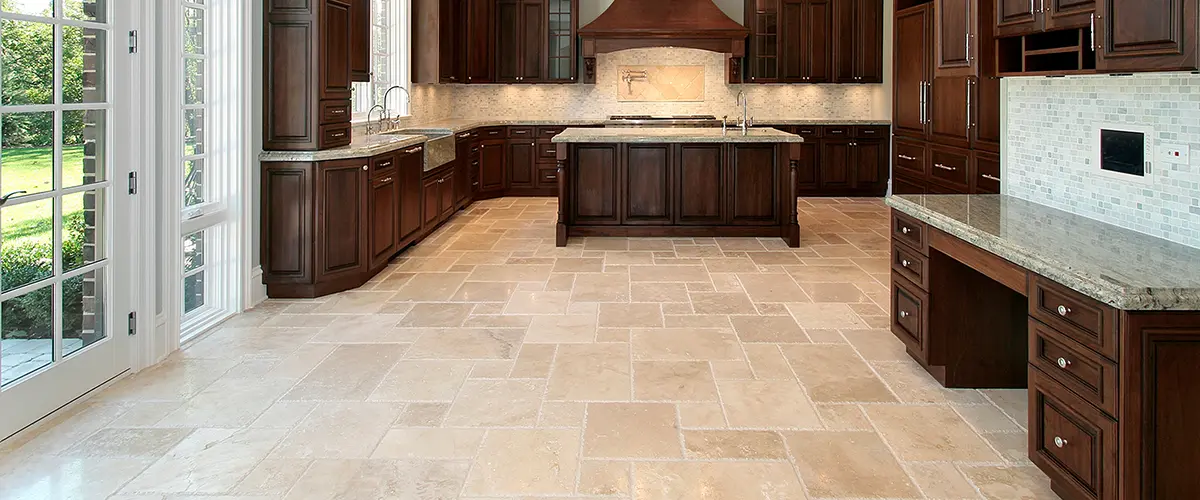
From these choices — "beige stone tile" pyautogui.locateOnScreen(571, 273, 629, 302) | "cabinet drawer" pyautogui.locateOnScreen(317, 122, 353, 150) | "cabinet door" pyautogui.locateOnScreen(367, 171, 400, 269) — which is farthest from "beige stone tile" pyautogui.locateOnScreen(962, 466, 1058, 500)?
"cabinet door" pyautogui.locateOnScreen(367, 171, 400, 269)

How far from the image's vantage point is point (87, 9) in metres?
3.61

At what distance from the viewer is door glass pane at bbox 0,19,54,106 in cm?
312

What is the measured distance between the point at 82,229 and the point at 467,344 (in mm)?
1766

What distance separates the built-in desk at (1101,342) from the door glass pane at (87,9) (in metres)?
3.42

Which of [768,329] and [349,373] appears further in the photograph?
[768,329]

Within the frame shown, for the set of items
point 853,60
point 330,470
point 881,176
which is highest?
point 853,60

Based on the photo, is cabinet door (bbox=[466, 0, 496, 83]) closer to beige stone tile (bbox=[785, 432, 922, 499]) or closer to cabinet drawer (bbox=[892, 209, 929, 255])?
cabinet drawer (bbox=[892, 209, 929, 255])

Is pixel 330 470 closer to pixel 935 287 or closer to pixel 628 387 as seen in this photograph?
pixel 628 387

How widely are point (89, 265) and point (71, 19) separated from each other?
0.97 m

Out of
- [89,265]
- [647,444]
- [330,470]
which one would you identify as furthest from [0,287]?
[647,444]

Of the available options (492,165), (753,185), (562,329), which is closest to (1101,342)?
(562,329)

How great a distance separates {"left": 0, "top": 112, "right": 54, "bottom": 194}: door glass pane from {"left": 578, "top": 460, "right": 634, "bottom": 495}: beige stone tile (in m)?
2.21

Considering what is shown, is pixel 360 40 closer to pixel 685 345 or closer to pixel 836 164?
pixel 685 345

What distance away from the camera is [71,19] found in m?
3.48
